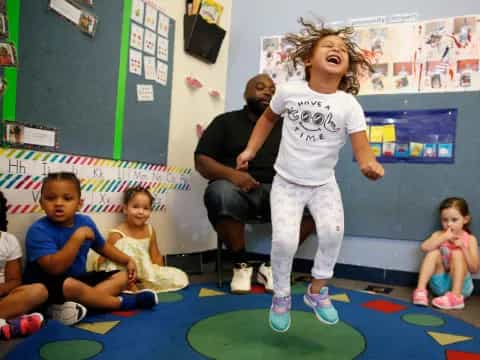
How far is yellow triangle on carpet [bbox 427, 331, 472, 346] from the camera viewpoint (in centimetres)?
140

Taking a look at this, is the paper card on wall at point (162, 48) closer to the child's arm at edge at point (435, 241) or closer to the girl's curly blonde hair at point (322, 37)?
the girl's curly blonde hair at point (322, 37)

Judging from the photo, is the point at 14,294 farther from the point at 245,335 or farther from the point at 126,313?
the point at 245,335

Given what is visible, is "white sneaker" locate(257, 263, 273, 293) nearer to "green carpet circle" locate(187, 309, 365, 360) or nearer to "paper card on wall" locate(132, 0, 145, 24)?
"green carpet circle" locate(187, 309, 365, 360)

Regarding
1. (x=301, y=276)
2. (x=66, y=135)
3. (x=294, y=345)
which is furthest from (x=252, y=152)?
(x=301, y=276)

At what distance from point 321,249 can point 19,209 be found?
1124 millimetres

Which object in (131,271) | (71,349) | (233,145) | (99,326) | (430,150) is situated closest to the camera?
(71,349)

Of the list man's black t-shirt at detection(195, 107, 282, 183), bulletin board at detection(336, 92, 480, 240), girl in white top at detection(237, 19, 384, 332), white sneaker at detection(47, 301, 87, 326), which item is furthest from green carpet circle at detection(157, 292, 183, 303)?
bulletin board at detection(336, 92, 480, 240)

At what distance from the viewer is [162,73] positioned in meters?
2.34

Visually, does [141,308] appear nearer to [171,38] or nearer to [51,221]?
[51,221]

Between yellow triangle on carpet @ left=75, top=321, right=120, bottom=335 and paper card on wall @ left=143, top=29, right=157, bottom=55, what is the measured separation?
1.36m

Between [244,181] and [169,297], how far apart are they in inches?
24.1

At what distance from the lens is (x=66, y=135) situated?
5.98ft

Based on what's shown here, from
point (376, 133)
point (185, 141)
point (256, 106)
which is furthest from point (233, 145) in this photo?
point (376, 133)

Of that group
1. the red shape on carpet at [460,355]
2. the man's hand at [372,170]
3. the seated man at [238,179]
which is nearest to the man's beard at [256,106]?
the seated man at [238,179]
